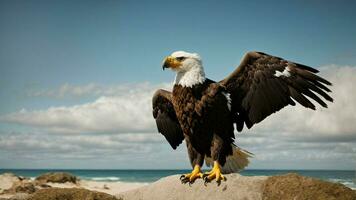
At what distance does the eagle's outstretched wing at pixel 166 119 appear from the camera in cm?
841

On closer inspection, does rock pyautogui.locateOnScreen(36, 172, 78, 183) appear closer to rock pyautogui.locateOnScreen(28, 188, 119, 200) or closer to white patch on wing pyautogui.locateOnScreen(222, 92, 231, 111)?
rock pyautogui.locateOnScreen(28, 188, 119, 200)

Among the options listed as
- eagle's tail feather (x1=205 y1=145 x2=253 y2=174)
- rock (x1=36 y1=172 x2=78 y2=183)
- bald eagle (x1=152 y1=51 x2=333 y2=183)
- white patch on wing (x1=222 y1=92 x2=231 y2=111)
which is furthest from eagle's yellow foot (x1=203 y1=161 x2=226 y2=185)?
rock (x1=36 y1=172 x2=78 y2=183)

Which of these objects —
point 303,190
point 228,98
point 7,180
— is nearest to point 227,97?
point 228,98

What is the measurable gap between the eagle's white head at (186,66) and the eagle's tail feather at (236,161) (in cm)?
151

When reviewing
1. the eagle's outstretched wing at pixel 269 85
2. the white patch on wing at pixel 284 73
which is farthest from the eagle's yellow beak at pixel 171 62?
the white patch on wing at pixel 284 73

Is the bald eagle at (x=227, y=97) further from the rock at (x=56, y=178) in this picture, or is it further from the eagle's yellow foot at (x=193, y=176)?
the rock at (x=56, y=178)

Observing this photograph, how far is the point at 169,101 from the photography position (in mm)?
8297

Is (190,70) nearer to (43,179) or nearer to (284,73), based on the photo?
(284,73)

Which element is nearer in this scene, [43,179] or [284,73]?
[284,73]

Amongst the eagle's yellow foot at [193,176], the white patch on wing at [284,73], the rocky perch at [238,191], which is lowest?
the rocky perch at [238,191]

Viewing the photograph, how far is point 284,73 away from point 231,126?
1178mm

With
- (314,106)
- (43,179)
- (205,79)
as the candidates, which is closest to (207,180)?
(205,79)

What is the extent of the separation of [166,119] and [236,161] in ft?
5.13

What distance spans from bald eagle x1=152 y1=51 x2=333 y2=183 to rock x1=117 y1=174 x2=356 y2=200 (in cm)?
17
